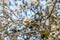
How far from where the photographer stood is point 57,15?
421 cm

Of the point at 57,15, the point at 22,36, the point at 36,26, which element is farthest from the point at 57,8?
the point at 22,36

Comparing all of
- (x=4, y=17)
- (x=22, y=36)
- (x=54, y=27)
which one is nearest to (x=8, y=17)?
(x=4, y=17)

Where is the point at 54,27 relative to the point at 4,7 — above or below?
below

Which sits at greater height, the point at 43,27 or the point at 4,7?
the point at 4,7

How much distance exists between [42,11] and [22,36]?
0.52 meters

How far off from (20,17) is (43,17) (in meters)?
0.42

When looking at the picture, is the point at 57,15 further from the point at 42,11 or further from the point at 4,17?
the point at 4,17

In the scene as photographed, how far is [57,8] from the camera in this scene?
A: 14.1ft

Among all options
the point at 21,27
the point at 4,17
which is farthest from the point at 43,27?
the point at 4,17

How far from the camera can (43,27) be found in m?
4.20

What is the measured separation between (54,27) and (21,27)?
0.54 meters

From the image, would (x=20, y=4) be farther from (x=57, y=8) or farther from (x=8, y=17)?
(x=57, y=8)

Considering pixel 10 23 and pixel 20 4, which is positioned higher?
pixel 20 4

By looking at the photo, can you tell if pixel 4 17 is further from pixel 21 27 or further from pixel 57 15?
pixel 57 15
